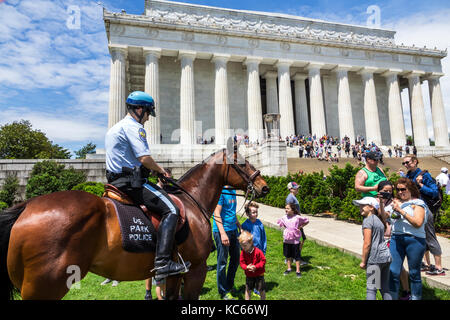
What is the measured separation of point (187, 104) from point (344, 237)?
27.9m

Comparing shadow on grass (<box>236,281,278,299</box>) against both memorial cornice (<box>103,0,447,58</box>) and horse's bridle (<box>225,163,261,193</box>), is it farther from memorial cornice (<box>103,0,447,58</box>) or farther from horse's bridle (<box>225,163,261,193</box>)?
memorial cornice (<box>103,0,447,58</box>)

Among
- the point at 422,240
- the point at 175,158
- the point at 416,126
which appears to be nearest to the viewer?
the point at 422,240

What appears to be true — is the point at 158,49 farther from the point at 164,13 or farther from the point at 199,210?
the point at 199,210

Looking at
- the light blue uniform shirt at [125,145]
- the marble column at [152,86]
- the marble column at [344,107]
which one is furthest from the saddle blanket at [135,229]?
the marble column at [344,107]

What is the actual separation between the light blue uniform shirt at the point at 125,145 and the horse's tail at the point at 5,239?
39.2 inches

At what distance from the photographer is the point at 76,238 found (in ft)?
9.20

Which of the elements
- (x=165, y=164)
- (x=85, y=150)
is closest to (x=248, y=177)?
(x=165, y=164)

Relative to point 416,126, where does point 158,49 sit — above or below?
above

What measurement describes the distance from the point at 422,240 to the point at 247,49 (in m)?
35.6

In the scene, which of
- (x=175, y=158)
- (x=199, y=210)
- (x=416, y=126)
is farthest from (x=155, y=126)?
(x=416, y=126)

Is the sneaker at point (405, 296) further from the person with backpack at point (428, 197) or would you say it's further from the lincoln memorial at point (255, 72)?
the lincoln memorial at point (255, 72)

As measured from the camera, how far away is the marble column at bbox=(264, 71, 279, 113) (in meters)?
40.5

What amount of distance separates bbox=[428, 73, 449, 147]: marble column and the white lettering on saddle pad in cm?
4878
